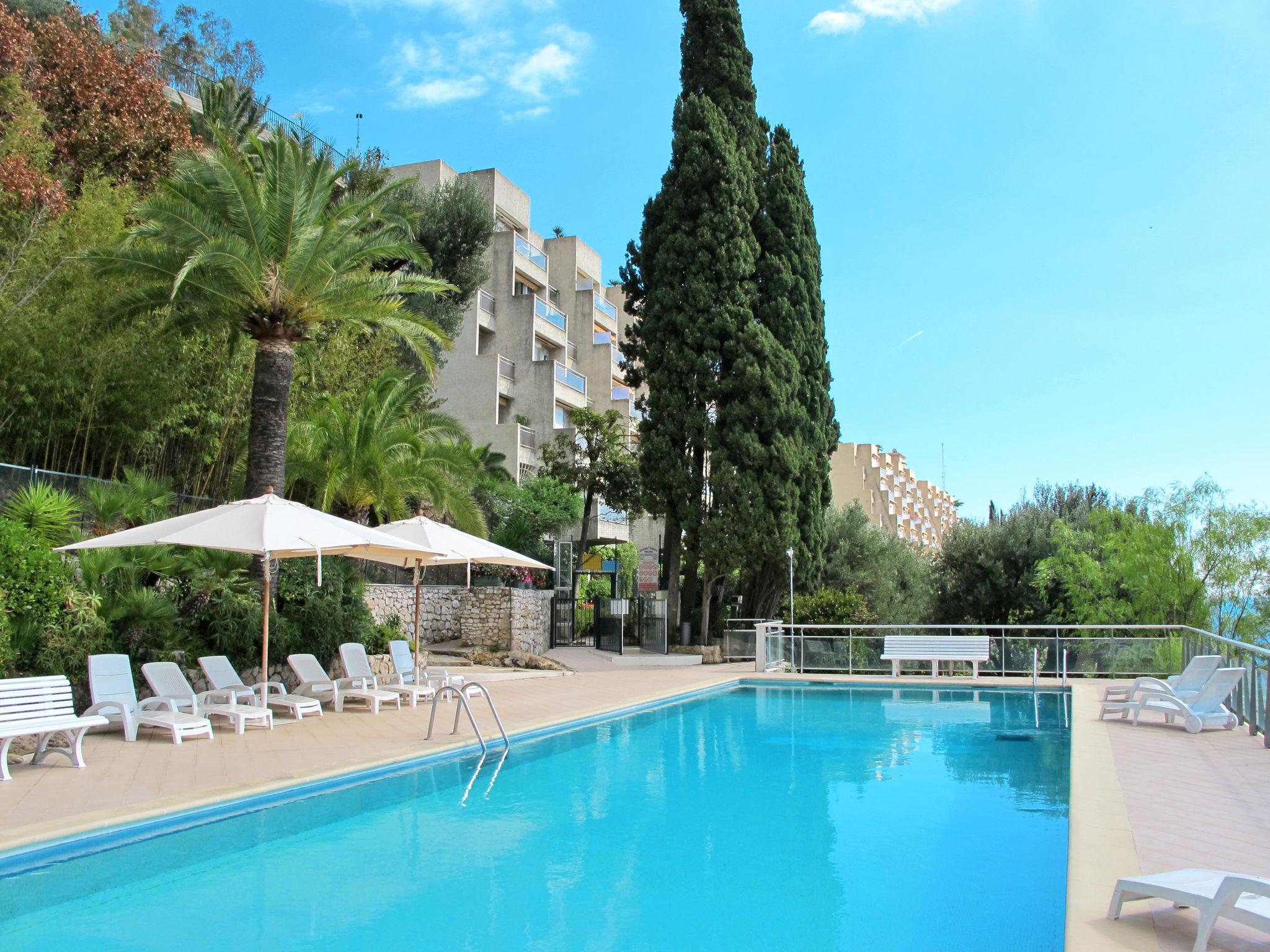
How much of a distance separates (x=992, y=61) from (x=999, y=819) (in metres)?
14.2

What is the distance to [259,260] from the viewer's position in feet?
44.5

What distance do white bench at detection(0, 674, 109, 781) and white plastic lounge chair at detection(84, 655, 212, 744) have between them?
100 cm

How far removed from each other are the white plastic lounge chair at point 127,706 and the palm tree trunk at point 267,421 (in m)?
4.06

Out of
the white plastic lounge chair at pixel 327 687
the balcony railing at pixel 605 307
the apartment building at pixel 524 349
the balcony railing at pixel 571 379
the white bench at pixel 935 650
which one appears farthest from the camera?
the balcony railing at pixel 605 307

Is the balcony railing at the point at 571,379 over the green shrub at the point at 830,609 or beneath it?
over

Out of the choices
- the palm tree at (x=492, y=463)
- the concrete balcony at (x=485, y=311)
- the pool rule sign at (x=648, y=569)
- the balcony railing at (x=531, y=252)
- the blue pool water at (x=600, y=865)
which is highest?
the balcony railing at (x=531, y=252)

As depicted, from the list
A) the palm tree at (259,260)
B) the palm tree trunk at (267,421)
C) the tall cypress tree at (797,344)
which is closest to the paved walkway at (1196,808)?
the palm tree trunk at (267,421)

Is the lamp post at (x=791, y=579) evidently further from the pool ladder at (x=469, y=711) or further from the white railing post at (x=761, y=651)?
the pool ladder at (x=469, y=711)

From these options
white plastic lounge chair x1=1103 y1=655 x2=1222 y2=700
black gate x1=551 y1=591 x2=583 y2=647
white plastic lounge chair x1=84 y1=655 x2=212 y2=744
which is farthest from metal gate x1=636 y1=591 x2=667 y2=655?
white plastic lounge chair x1=84 y1=655 x2=212 y2=744

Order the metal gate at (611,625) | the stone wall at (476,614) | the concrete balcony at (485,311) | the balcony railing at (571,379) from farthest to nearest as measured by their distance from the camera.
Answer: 1. the balcony railing at (571,379)
2. the concrete balcony at (485,311)
3. the metal gate at (611,625)
4. the stone wall at (476,614)

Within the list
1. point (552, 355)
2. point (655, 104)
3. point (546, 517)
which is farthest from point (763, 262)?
point (552, 355)

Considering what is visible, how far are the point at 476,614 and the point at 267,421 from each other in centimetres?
1084

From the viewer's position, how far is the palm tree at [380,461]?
1980 centimetres

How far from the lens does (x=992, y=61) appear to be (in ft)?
57.2
